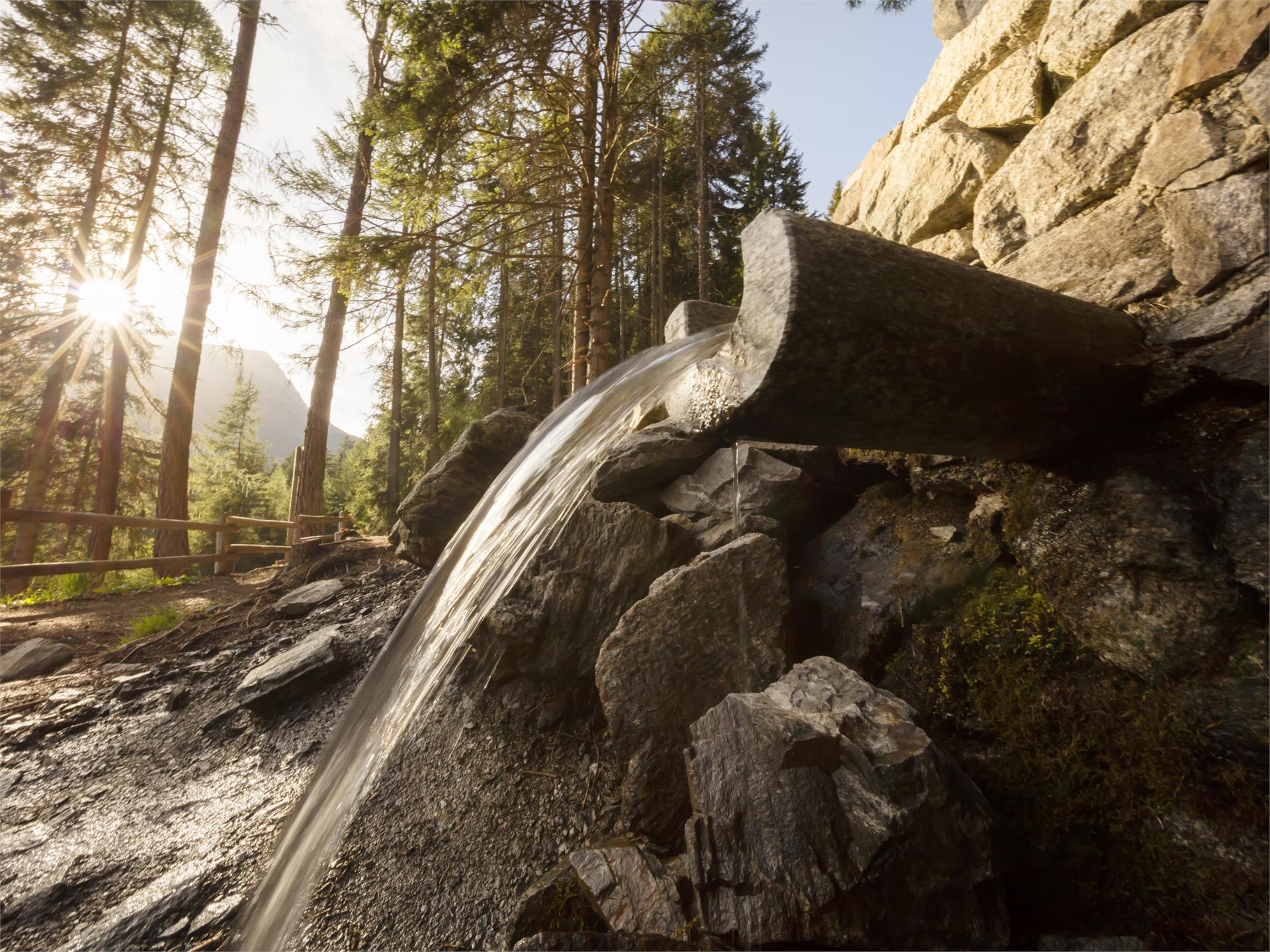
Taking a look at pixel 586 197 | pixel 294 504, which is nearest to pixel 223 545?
pixel 294 504

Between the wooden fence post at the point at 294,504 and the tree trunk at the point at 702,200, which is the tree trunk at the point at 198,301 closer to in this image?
the wooden fence post at the point at 294,504

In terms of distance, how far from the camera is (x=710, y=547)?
3.33 meters

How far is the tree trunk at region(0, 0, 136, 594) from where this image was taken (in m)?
11.9

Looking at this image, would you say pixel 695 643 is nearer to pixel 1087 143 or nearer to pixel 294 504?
pixel 1087 143

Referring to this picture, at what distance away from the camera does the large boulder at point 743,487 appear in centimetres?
337

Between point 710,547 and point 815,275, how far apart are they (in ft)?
6.75

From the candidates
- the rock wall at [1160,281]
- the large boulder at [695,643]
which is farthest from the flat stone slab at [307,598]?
the rock wall at [1160,281]

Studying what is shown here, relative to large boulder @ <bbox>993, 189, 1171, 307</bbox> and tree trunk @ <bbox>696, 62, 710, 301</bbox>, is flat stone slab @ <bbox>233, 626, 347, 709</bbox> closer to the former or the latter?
large boulder @ <bbox>993, 189, 1171, 307</bbox>

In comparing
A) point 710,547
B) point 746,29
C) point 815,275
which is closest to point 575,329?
point 710,547

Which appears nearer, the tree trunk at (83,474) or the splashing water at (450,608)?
the splashing water at (450,608)

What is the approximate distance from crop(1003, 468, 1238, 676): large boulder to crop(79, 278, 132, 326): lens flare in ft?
57.3

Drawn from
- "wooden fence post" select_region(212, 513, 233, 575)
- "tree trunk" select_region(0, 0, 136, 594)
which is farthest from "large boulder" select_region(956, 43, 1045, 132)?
"tree trunk" select_region(0, 0, 136, 594)

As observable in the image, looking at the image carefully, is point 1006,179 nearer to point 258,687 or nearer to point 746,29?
point 258,687

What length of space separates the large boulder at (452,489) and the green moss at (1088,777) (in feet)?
17.4
